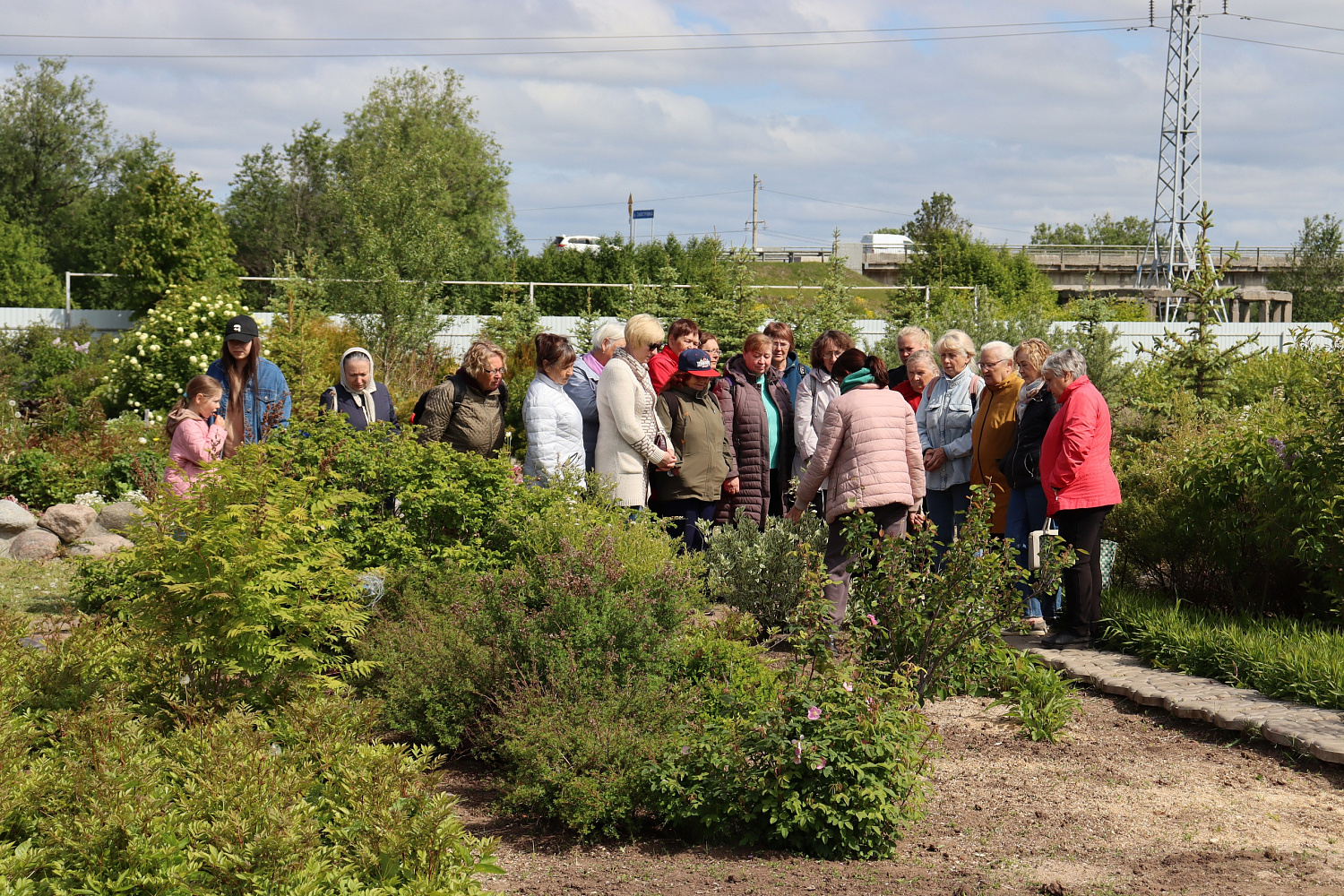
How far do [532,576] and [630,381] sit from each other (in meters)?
2.02

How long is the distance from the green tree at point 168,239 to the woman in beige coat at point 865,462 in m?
21.0

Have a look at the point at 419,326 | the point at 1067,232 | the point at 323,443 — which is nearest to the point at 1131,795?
the point at 323,443

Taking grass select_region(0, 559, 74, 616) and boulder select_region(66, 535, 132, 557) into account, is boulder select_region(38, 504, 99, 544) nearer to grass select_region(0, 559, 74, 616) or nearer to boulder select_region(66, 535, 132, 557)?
boulder select_region(66, 535, 132, 557)

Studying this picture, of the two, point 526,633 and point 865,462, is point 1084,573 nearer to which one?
point 865,462

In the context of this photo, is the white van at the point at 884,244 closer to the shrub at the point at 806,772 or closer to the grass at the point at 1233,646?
the grass at the point at 1233,646

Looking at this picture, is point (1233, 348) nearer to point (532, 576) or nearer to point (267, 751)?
point (532, 576)

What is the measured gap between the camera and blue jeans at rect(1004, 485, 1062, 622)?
6.53m

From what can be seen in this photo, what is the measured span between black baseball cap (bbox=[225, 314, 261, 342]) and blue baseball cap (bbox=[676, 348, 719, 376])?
2.54 metres

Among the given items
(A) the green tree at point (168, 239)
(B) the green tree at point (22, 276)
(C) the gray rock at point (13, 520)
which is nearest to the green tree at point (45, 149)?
(B) the green tree at point (22, 276)

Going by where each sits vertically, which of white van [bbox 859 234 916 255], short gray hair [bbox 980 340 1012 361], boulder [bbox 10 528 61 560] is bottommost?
boulder [bbox 10 528 61 560]

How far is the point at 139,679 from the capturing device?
158 inches

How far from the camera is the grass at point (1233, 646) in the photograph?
16.2 feet

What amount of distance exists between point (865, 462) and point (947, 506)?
6.09ft

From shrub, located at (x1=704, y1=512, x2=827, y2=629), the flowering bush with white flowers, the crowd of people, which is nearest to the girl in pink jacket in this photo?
the crowd of people
